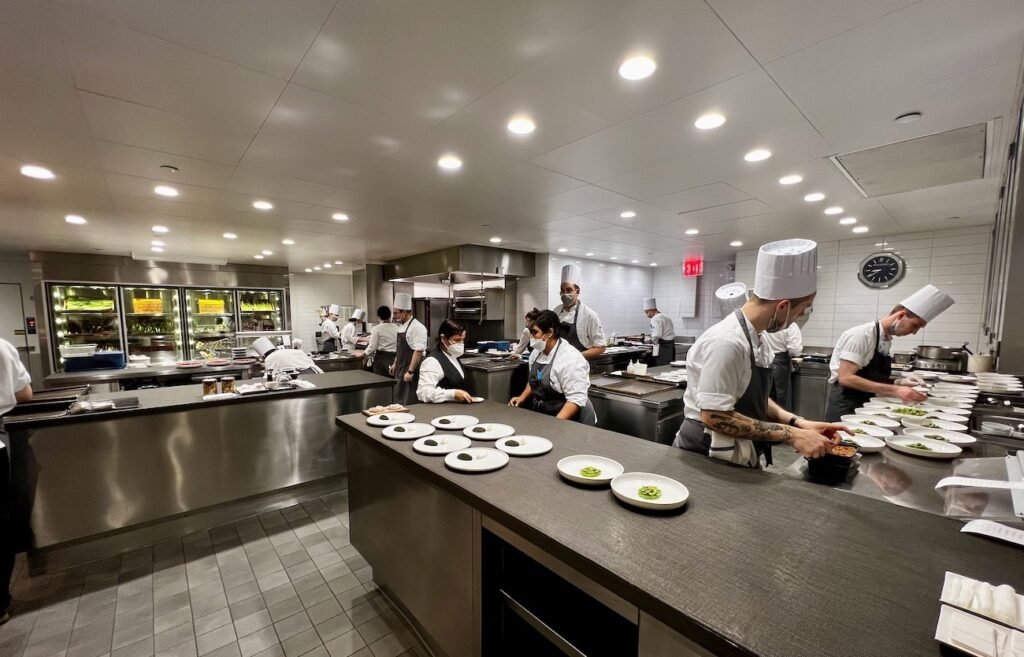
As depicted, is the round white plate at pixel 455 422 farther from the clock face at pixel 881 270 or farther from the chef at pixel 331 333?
the clock face at pixel 881 270

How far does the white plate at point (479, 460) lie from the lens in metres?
1.49

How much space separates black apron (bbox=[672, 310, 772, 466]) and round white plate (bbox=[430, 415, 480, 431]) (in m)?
1.10

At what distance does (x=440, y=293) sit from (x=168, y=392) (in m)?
4.60

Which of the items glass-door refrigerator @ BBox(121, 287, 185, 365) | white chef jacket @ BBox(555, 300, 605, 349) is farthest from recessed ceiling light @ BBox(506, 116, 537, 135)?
glass-door refrigerator @ BBox(121, 287, 185, 365)

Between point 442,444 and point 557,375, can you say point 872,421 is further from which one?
point 442,444

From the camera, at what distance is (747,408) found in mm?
1684

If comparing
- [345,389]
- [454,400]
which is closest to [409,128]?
[454,400]

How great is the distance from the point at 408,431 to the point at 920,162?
4002 millimetres

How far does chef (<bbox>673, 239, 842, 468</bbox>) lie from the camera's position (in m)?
1.52

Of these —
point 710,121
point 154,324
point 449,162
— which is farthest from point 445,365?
point 154,324

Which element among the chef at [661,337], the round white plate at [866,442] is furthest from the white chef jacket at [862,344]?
the chef at [661,337]

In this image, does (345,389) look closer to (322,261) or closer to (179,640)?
(179,640)

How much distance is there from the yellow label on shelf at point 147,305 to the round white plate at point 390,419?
24.2ft

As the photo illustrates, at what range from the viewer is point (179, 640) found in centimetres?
188
